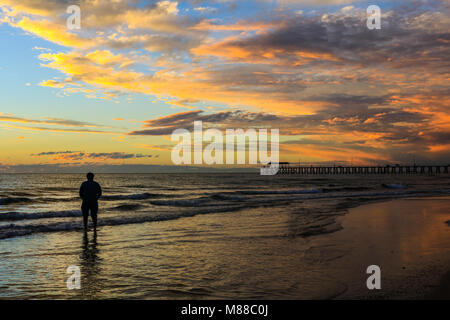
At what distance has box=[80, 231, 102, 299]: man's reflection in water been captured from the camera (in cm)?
643

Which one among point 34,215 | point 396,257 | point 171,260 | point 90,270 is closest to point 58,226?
point 34,215

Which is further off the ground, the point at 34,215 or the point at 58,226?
the point at 58,226

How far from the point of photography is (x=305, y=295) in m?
6.09

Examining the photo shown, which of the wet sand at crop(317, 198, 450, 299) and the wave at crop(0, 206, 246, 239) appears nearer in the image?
the wet sand at crop(317, 198, 450, 299)

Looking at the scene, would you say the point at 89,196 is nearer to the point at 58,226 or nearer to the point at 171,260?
the point at 58,226

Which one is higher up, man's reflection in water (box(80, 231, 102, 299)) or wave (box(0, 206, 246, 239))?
man's reflection in water (box(80, 231, 102, 299))

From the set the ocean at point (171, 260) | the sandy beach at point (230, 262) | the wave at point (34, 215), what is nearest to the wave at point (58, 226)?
the ocean at point (171, 260)

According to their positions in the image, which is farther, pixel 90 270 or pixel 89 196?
pixel 89 196

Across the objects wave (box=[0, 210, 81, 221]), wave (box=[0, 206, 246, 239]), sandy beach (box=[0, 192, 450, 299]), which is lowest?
wave (box=[0, 210, 81, 221])

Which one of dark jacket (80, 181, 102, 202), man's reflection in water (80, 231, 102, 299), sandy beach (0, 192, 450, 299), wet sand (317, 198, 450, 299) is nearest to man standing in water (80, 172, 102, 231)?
dark jacket (80, 181, 102, 202)

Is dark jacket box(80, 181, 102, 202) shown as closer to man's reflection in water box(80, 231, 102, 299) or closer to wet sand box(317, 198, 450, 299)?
man's reflection in water box(80, 231, 102, 299)

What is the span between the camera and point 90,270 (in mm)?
7836
